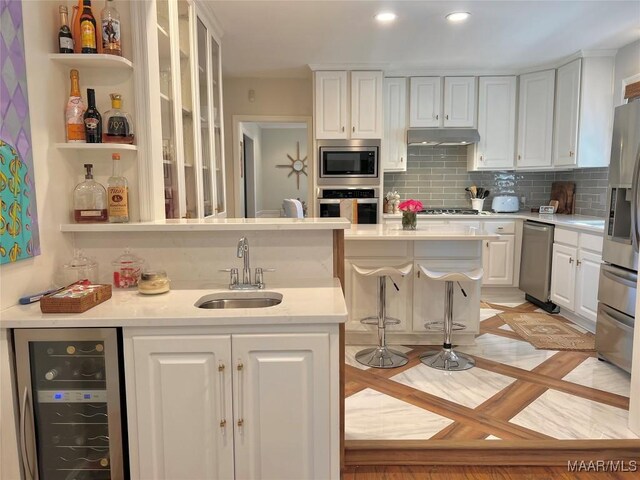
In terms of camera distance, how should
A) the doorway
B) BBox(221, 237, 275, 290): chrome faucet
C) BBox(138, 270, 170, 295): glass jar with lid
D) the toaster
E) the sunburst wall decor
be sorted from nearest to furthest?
BBox(138, 270, 170, 295): glass jar with lid → BBox(221, 237, 275, 290): chrome faucet → the toaster → the doorway → the sunburst wall decor

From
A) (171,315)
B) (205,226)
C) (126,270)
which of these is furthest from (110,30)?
(171,315)

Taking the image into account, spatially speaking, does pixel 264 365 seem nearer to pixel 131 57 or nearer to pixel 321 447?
pixel 321 447

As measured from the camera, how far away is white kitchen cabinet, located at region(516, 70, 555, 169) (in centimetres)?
477

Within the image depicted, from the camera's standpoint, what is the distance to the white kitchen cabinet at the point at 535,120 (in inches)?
188

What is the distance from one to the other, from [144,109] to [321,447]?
1689 millimetres

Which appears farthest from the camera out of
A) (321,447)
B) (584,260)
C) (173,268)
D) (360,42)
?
(360,42)

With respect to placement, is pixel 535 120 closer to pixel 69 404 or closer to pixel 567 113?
pixel 567 113

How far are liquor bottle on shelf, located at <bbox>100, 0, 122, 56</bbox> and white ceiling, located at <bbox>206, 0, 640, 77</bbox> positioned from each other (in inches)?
52.5

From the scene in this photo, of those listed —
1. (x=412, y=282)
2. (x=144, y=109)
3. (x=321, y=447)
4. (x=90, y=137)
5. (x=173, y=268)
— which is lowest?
(x=321, y=447)

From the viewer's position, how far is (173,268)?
84.0 inches

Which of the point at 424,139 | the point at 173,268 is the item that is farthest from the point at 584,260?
the point at 173,268

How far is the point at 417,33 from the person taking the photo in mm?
3807

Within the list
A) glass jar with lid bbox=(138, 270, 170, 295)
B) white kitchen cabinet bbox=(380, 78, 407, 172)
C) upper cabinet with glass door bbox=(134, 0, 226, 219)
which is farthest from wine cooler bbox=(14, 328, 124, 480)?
white kitchen cabinet bbox=(380, 78, 407, 172)

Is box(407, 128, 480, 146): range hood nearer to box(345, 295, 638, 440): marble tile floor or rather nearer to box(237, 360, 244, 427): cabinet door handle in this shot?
box(345, 295, 638, 440): marble tile floor
